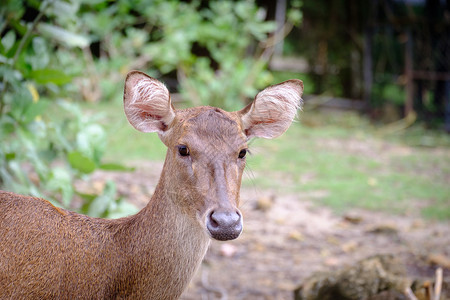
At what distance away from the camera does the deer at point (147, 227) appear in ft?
7.44

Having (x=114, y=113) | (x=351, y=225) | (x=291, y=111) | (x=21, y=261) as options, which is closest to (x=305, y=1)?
(x=114, y=113)

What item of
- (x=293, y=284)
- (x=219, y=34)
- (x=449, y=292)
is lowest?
(x=293, y=284)

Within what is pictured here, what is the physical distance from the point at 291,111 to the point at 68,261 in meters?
1.19

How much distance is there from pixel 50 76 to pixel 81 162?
1.80 ft

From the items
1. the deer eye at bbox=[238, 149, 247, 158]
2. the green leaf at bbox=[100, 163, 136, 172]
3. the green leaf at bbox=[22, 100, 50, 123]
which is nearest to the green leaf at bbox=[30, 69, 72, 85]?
the green leaf at bbox=[22, 100, 50, 123]

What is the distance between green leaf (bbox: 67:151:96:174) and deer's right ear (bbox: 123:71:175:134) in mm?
1041

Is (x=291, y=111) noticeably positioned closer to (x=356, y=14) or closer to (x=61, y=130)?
(x=61, y=130)

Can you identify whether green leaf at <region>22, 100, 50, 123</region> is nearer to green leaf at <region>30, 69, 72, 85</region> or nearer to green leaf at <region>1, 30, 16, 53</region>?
green leaf at <region>30, 69, 72, 85</region>

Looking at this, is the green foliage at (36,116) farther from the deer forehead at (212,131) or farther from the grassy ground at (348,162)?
the grassy ground at (348,162)

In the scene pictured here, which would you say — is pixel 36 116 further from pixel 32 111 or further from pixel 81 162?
pixel 81 162

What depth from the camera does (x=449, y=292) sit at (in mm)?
3572

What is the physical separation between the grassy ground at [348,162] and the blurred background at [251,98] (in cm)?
3

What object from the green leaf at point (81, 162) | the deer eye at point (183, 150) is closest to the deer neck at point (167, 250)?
the deer eye at point (183, 150)

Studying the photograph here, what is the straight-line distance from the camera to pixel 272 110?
2609mm
